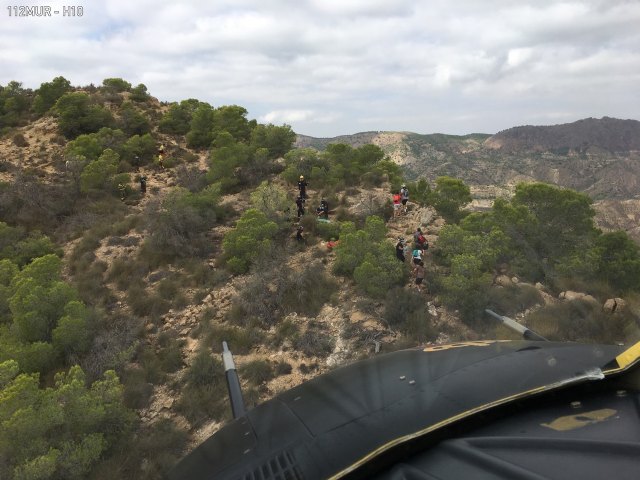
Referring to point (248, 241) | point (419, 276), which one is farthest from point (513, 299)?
point (248, 241)

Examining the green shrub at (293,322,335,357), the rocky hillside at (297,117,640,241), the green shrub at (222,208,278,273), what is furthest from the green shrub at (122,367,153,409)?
the rocky hillside at (297,117,640,241)

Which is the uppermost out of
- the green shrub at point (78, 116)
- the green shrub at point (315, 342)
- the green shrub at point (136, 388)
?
the green shrub at point (78, 116)

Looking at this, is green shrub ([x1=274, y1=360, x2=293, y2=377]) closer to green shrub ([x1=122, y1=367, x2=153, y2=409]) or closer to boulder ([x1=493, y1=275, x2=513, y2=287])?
green shrub ([x1=122, y1=367, x2=153, y2=409])

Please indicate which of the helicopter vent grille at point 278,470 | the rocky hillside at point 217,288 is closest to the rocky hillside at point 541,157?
the rocky hillside at point 217,288

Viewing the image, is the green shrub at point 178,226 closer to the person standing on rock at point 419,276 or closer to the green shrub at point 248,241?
the green shrub at point 248,241

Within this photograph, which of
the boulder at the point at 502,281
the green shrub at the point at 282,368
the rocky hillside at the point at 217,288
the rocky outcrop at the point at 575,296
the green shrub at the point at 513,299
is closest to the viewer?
the rocky hillside at the point at 217,288

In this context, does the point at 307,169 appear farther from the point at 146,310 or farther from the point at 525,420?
the point at 525,420
